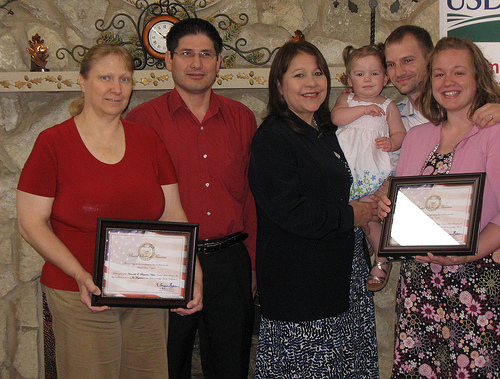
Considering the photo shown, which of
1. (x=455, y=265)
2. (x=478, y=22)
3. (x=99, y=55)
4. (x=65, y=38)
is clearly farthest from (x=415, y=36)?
(x=65, y=38)

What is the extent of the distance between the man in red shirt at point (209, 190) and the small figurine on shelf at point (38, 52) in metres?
0.92

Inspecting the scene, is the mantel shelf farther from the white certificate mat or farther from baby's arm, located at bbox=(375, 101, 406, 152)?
the white certificate mat

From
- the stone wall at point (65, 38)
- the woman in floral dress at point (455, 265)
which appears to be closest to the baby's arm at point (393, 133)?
the woman in floral dress at point (455, 265)

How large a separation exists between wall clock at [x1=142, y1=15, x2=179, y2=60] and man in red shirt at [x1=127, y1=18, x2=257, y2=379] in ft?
2.09

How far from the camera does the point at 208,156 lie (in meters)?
2.08

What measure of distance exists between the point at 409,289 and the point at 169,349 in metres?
1.00

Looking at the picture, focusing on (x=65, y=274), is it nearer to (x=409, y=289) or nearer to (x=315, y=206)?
(x=315, y=206)

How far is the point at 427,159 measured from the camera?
6.03 feet

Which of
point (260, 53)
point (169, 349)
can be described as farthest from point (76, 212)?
point (260, 53)

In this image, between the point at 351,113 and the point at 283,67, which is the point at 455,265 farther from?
the point at 283,67

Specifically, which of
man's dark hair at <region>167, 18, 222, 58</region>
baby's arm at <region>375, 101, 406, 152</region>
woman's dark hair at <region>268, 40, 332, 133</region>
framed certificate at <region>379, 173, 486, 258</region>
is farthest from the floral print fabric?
man's dark hair at <region>167, 18, 222, 58</region>

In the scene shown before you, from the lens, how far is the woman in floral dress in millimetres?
1644

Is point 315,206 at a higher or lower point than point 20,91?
lower

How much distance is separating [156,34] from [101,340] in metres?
1.77
